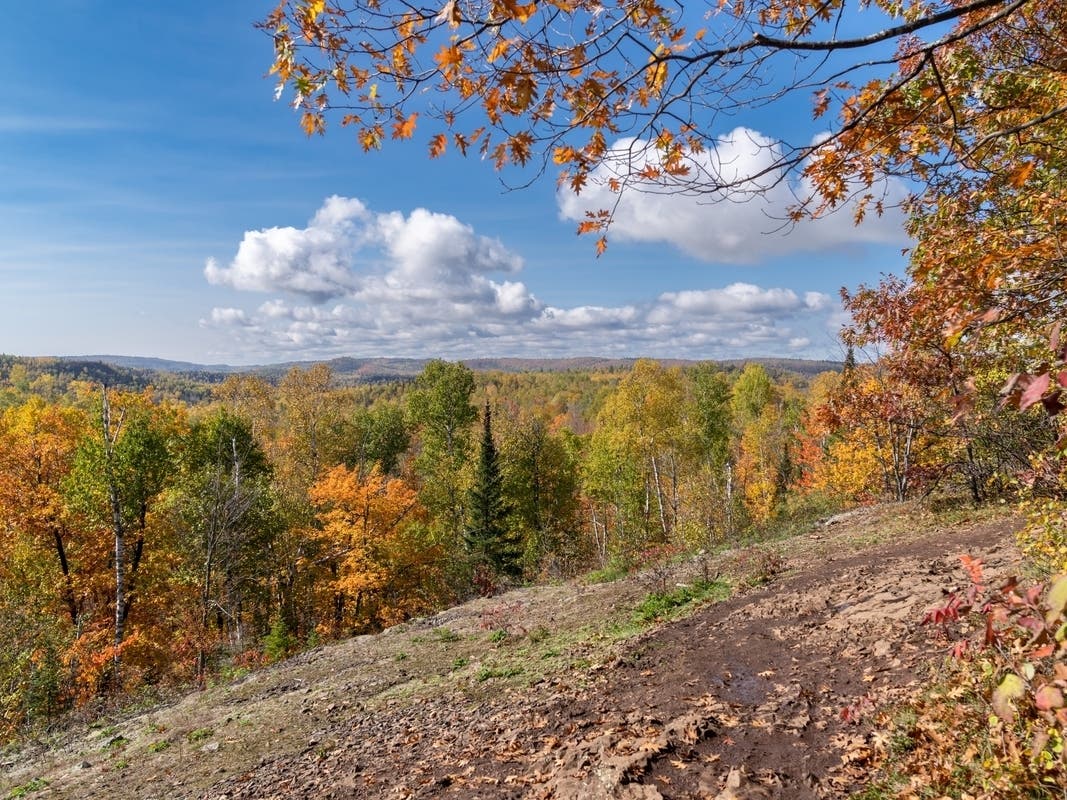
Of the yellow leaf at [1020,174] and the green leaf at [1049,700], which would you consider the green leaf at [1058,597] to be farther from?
the yellow leaf at [1020,174]

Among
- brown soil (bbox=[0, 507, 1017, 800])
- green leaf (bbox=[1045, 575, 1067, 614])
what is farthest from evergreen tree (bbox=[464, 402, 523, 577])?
green leaf (bbox=[1045, 575, 1067, 614])

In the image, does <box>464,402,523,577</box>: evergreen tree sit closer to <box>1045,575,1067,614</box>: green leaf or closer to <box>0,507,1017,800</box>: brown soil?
<box>0,507,1017,800</box>: brown soil

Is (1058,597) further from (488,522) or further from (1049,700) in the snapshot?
(488,522)

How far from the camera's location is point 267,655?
669 inches

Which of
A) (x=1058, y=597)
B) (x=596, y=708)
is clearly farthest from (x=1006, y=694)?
(x=596, y=708)

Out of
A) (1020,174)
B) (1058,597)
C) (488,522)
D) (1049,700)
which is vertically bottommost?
(488,522)

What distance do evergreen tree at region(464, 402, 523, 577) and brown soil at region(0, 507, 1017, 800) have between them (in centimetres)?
1512

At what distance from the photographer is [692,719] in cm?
537

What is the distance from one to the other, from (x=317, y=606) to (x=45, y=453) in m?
12.8

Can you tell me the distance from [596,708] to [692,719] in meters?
1.17

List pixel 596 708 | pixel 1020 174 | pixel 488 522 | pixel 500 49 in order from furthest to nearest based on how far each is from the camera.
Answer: pixel 488 522, pixel 596 708, pixel 1020 174, pixel 500 49

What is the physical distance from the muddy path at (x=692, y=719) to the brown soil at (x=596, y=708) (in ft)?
0.08

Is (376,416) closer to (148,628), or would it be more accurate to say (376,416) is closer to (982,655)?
(148,628)

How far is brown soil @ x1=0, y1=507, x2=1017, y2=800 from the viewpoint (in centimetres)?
477
